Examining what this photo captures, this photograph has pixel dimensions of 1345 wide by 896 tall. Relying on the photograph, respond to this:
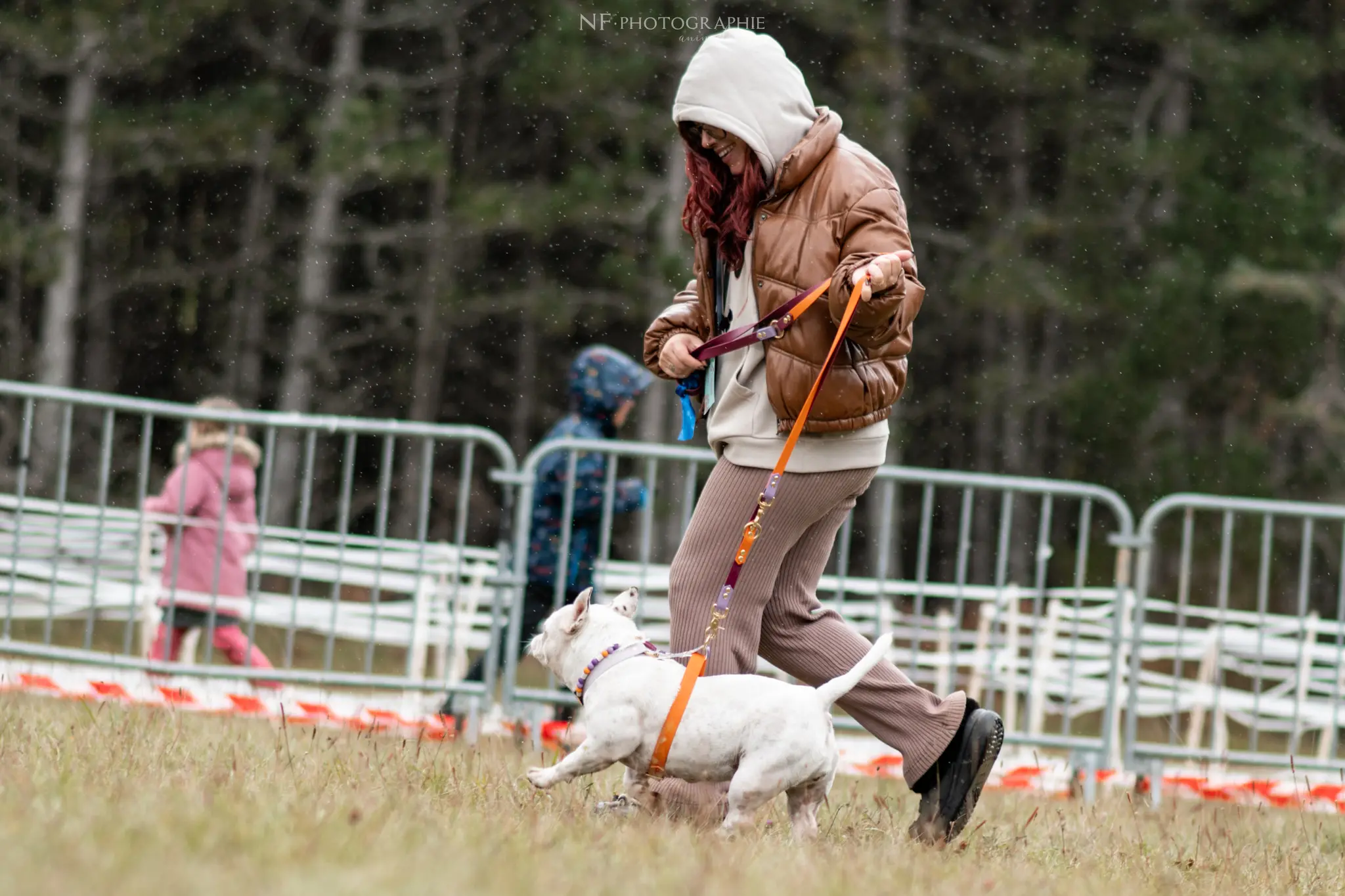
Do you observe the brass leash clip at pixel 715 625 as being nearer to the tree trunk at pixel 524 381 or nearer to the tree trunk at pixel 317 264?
the tree trunk at pixel 317 264

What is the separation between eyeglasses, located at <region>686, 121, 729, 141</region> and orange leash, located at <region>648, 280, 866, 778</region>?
414 millimetres

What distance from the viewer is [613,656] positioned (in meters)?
3.74

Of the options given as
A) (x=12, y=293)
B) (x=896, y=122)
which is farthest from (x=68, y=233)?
(x=896, y=122)

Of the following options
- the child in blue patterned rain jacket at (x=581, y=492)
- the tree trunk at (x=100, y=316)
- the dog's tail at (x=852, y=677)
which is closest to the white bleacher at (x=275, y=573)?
the child in blue patterned rain jacket at (x=581, y=492)

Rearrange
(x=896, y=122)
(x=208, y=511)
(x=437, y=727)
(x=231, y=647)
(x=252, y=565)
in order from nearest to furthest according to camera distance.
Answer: (x=437, y=727)
(x=231, y=647)
(x=208, y=511)
(x=252, y=565)
(x=896, y=122)

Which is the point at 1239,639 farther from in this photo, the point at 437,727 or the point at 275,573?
the point at 275,573

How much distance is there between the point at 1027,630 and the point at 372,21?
9.85 m

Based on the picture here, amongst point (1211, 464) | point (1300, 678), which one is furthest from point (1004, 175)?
point (1300, 678)

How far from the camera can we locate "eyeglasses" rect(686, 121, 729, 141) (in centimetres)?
376

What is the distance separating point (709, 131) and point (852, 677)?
4.24ft

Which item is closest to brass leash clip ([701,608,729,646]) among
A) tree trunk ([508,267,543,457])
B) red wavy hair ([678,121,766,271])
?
red wavy hair ([678,121,766,271])

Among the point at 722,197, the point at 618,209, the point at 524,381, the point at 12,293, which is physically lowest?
the point at 722,197

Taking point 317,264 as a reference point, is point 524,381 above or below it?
below

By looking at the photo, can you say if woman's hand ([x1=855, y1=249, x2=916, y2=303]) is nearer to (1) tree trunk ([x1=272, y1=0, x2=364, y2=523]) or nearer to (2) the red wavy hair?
(2) the red wavy hair
